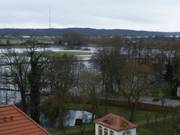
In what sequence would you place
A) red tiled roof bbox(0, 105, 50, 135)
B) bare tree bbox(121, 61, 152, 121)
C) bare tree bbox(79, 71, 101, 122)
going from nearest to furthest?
Answer: red tiled roof bbox(0, 105, 50, 135) < bare tree bbox(79, 71, 101, 122) < bare tree bbox(121, 61, 152, 121)

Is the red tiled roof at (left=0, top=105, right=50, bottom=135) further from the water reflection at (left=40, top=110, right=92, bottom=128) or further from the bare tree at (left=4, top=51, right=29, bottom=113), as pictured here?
the water reflection at (left=40, top=110, right=92, bottom=128)

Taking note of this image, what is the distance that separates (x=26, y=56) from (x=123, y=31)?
419ft

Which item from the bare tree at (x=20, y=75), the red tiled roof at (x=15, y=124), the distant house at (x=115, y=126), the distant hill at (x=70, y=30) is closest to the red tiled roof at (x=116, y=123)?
the distant house at (x=115, y=126)

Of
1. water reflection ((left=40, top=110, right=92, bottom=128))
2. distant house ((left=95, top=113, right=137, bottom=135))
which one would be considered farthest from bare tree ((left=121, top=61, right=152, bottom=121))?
distant house ((left=95, top=113, right=137, bottom=135))

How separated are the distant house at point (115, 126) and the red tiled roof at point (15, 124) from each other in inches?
624

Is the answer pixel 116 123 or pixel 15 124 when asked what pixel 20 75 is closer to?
pixel 116 123

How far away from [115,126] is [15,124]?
16540 millimetres

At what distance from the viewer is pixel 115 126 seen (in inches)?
952

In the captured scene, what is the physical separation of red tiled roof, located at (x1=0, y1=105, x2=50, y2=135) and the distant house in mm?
15858

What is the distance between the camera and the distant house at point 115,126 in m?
24.0

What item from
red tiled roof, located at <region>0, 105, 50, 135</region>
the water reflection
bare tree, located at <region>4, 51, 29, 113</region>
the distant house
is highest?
red tiled roof, located at <region>0, 105, 50, 135</region>

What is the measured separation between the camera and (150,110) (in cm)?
3978

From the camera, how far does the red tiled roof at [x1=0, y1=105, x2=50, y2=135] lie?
7976 mm

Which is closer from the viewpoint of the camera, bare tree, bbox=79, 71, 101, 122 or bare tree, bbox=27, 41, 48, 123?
bare tree, bbox=27, 41, 48, 123
